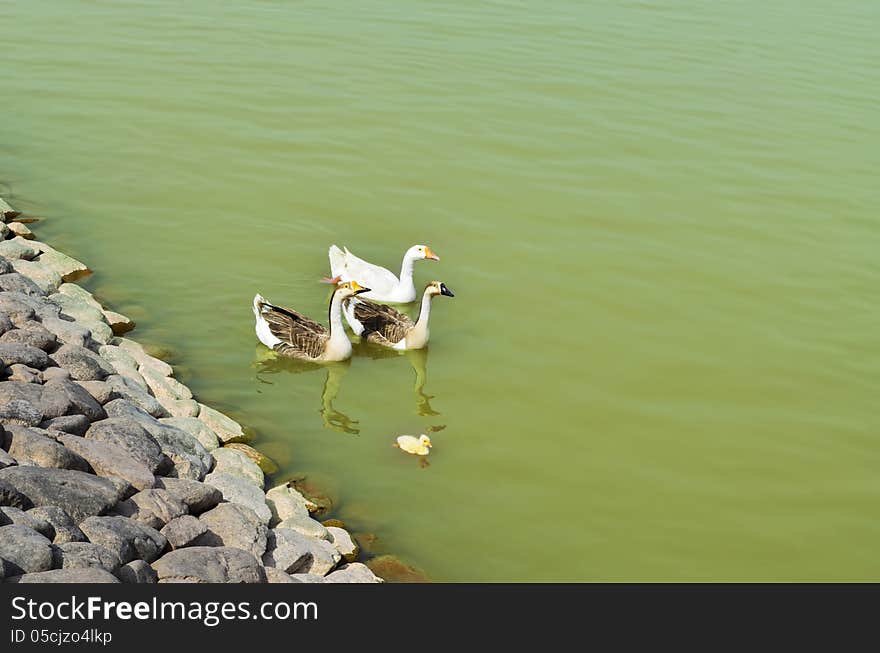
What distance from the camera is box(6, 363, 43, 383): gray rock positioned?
26.3 feet

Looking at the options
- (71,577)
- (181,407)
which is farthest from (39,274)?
(71,577)

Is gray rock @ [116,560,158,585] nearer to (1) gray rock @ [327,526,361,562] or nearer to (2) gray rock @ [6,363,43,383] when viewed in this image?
(1) gray rock @ [327,526,361,562]

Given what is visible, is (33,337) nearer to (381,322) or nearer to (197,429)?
(197,429)

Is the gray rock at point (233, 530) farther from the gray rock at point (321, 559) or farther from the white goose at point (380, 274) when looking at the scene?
the white goose at point (380, 274)

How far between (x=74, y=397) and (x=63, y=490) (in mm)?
1354

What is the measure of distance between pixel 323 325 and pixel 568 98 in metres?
8.44

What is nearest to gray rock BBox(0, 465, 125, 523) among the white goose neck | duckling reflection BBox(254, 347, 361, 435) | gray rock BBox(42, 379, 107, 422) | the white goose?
gray rock BBox(42, 379, 107, 422)

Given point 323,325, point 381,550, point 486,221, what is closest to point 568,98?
point 486,221

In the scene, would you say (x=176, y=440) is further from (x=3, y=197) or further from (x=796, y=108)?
(x=796, y=108)

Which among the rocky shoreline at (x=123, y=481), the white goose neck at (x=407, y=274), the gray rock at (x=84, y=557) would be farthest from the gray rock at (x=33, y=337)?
the white goose neck at (x=407, y=274)

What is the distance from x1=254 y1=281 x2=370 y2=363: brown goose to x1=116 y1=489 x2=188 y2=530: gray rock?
377 centimetres

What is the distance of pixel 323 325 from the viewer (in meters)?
11.8

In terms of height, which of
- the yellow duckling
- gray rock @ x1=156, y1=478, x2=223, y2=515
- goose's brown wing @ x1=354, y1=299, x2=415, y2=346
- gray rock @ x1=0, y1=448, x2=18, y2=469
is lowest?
gray rock @ x1=156, y1=478, x2=223, y2=515

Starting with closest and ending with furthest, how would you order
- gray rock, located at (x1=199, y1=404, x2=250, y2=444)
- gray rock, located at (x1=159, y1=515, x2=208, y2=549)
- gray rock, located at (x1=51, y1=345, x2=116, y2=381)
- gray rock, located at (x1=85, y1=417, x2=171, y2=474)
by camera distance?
gray rock, located at (x1=159, y1=515, x2=208, y2=549), gray rock, located at (x1=85, y1=417, x2=171, y2=474), gray rock, located at (x1=51, y1=345, x2=116, y2=381), gray rock, located at (x1=199, y1=404, x2=250, y2=444)
